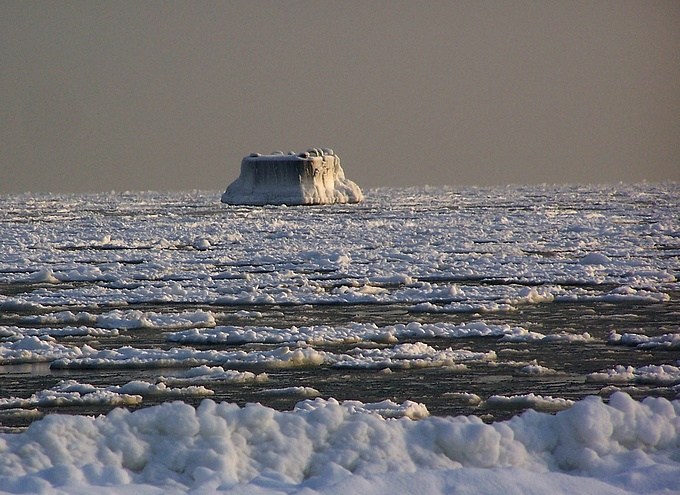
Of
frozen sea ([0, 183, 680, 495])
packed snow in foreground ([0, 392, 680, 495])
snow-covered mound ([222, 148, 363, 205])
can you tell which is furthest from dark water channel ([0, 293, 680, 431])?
snow-covered mound ([222, 148, 363, 205])

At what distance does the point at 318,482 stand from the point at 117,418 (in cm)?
120

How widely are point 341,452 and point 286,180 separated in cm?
4433

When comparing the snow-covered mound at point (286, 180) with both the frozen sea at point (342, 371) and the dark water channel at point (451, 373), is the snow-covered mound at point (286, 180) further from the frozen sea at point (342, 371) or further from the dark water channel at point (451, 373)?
the dark water channel at point (451, 373)

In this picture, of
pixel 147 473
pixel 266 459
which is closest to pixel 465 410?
pixel 266 459

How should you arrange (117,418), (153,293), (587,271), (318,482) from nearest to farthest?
(318,482), (117,418), (153,293), (587,271)

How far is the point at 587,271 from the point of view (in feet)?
55.8

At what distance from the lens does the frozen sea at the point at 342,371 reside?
5.58 meters

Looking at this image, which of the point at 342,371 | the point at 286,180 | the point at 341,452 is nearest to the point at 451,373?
the point at 342,371

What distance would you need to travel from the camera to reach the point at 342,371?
897 centimetres

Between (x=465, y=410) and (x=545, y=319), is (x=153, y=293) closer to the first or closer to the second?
(x=545, y=319)

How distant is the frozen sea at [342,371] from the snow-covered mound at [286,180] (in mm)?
27566

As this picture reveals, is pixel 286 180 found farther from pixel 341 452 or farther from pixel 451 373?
pixel 341 452

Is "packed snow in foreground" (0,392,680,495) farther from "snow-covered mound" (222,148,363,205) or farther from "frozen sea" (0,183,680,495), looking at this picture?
"snow-covered mound" (222,148,363,205)

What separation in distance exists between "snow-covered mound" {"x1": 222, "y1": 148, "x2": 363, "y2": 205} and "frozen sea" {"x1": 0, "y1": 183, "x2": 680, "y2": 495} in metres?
27.6
